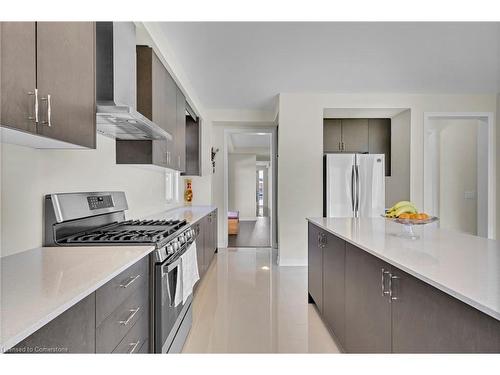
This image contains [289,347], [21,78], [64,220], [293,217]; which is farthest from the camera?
[293,217]

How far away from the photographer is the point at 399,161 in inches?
201

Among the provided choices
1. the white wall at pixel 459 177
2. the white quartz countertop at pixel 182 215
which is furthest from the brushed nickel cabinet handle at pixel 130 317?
the white wall at pixel 459 177

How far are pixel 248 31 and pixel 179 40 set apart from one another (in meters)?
0.68

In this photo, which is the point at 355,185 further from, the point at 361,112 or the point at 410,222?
the point at 410,222

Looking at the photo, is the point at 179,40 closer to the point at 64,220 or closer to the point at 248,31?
the point at 248,31

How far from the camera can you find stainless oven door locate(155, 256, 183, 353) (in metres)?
1.70

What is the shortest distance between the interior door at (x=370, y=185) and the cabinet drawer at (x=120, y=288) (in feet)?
12.5

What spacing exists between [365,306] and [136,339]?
47.2 inches

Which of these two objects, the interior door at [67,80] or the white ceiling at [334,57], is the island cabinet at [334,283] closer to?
the interior door at [67,80]

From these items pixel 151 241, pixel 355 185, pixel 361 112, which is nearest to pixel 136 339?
pixel 151 241

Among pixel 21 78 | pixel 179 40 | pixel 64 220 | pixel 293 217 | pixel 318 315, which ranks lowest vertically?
pixel 318 315

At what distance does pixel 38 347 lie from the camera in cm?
79
